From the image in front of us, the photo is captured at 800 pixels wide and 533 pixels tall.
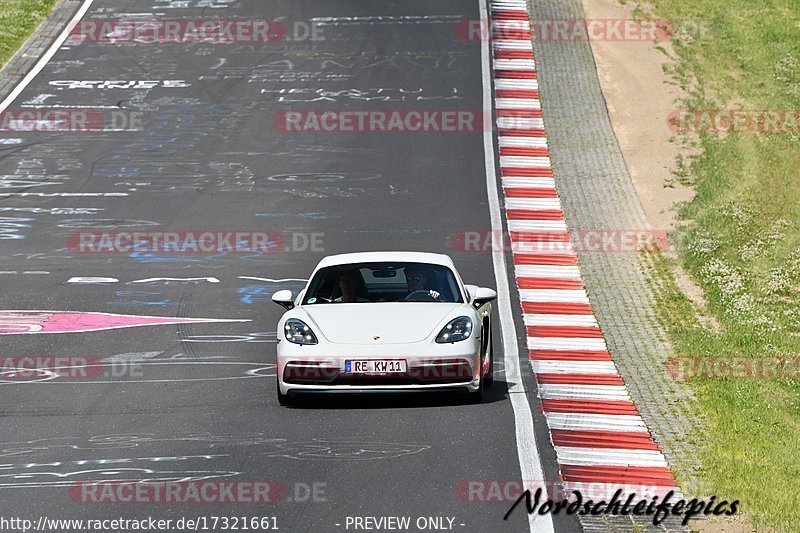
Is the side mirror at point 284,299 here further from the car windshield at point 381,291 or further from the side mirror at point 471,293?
the side mirror at point 471,293

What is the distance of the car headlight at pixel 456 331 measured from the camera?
1074 centimetres

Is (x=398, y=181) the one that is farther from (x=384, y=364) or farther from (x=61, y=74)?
(x=384, y=364)

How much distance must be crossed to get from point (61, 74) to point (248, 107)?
4.62 m

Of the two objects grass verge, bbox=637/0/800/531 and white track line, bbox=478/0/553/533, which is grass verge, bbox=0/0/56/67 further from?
grass verge, bbox=637/0/800/531

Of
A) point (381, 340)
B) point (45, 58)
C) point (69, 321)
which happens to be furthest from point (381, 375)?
point (45, 58)

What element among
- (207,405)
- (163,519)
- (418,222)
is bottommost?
(418,222)

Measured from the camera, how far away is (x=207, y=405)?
11031 mm

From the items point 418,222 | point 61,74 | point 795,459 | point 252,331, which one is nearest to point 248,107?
point 61,74

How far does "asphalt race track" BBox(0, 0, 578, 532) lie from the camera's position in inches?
352

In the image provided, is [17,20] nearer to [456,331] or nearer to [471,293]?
[471,293]

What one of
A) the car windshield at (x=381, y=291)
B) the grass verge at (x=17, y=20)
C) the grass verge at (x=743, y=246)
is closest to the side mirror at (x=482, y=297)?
the car windshield at (x=381, y=291)

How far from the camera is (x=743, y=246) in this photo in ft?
64.0

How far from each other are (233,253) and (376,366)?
26.2ft

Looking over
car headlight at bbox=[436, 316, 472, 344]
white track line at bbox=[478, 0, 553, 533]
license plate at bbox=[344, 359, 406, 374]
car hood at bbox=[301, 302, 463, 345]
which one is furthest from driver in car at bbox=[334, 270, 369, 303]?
white track line at bbox=[478, 0, 553, 533]
